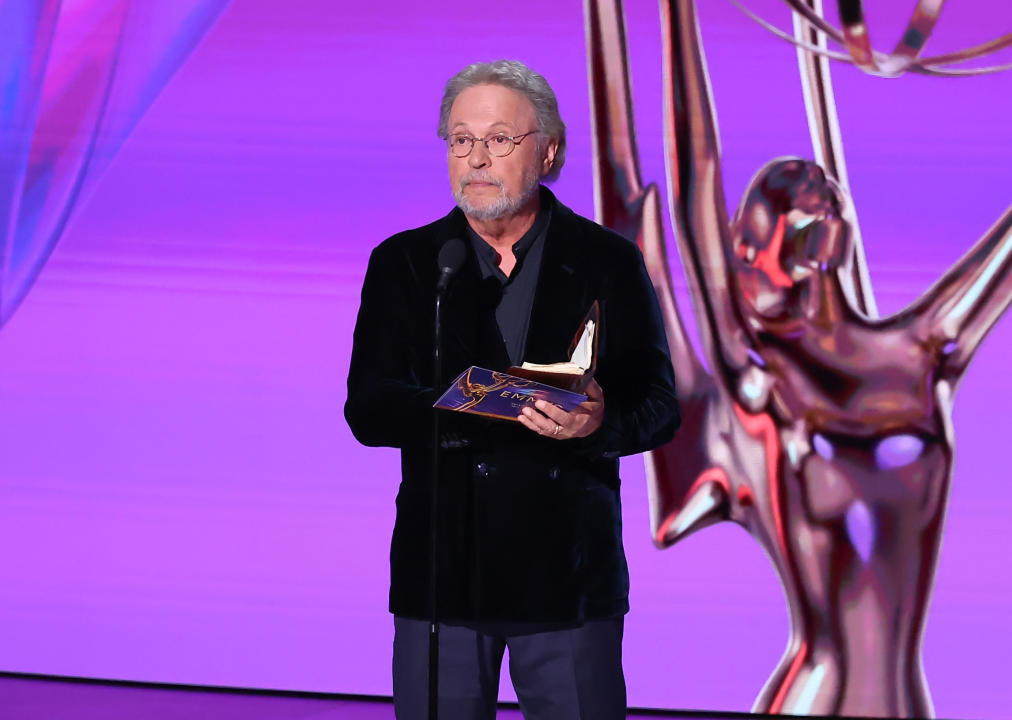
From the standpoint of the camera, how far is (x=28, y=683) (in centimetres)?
360

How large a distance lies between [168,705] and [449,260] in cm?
242

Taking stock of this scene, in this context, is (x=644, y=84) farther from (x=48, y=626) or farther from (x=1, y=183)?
(x=48, y=626)

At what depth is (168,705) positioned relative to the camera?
336 centimetres

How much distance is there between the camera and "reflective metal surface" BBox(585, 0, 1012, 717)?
319 cm

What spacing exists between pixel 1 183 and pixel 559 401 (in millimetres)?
2957

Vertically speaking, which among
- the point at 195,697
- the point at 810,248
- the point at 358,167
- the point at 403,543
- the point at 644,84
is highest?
the point at 644,84

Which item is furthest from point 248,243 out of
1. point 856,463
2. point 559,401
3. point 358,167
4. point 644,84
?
point 559,401

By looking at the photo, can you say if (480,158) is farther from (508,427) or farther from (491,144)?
(508,427)

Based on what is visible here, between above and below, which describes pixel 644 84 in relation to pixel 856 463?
above

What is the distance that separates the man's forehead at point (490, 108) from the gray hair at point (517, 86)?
1cm

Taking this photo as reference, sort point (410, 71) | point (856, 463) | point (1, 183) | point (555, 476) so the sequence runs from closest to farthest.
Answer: point (555, 476) → point (856, 463) → point (410, 71) → point (1, 183)

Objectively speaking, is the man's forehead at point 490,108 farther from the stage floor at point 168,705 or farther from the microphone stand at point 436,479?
the stage floor at point 168,705

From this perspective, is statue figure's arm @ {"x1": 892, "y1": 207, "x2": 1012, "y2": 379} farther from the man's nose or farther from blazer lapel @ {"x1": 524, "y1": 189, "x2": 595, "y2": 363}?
the man's nose

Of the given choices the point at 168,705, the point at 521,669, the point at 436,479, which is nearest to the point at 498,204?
the point at 436,479
